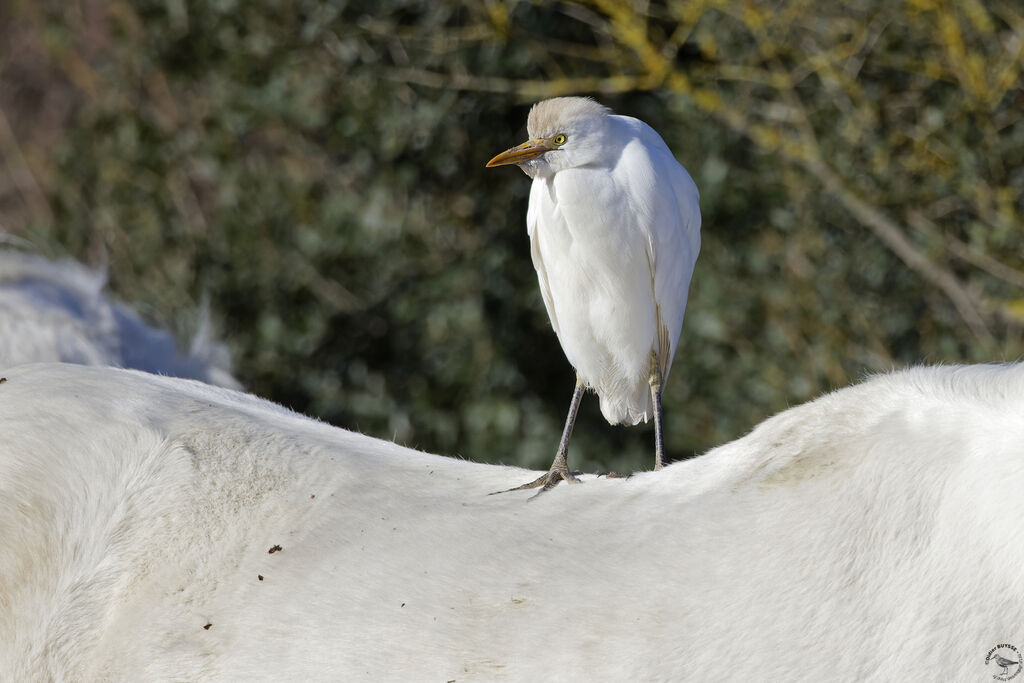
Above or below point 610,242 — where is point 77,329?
below

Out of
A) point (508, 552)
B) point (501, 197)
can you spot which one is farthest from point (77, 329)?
point (501, 197)

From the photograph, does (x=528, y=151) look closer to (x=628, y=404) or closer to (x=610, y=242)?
(x=610, y=242)

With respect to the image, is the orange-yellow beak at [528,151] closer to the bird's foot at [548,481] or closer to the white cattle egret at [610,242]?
the white cattle egret at [610,242]

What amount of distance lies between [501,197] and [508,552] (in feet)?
9.31

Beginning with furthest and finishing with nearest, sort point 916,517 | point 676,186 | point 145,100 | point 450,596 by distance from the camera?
1. point 145,100
2. point 676,186
3. point 450,596
4. point 916,517

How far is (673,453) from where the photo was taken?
405cm

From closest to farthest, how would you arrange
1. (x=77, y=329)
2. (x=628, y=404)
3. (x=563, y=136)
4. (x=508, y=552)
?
1. (x=508, y=552)
2. (x=563, y=136)
3. (x=628, y=404)
4. (x=77, y=329)

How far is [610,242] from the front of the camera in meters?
1.88

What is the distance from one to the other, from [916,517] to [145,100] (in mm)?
3784

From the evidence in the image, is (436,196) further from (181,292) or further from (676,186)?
(676,186)

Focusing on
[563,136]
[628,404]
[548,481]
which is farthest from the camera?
[628,404]

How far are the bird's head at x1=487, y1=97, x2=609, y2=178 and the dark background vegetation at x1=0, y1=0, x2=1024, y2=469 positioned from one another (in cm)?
185

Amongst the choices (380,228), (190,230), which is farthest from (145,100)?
(380,228)

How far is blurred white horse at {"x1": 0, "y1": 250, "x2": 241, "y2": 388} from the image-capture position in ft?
7.79
